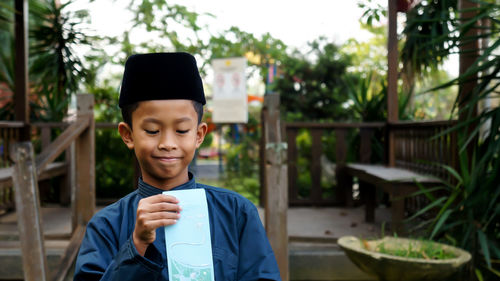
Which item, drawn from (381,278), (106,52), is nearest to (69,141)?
(106,52)

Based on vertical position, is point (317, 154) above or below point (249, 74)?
below

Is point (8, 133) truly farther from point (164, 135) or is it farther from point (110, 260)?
point (164, 135)

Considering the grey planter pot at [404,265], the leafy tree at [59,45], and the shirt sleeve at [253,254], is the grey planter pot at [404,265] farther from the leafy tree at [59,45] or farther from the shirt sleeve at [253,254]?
the leafy tree at [59,45]

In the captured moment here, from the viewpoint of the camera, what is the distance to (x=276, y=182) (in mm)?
2799

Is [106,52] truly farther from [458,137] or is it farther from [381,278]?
[458,137]

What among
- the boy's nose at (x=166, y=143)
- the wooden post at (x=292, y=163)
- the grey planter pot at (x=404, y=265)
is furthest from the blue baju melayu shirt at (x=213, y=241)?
the wooden post at (x=292, y=163)

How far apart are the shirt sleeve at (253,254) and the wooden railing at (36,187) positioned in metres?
1.54

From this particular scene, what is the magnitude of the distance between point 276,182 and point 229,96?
2376 mm

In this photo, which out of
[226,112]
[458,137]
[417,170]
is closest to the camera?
[458,137]

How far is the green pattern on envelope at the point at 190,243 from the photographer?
0.69 meters

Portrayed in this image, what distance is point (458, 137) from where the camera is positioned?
3088 mm

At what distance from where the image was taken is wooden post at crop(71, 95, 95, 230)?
2750 millimetres

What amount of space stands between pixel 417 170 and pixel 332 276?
1.36m

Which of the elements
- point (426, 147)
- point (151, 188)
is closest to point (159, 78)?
point (151, 188)
